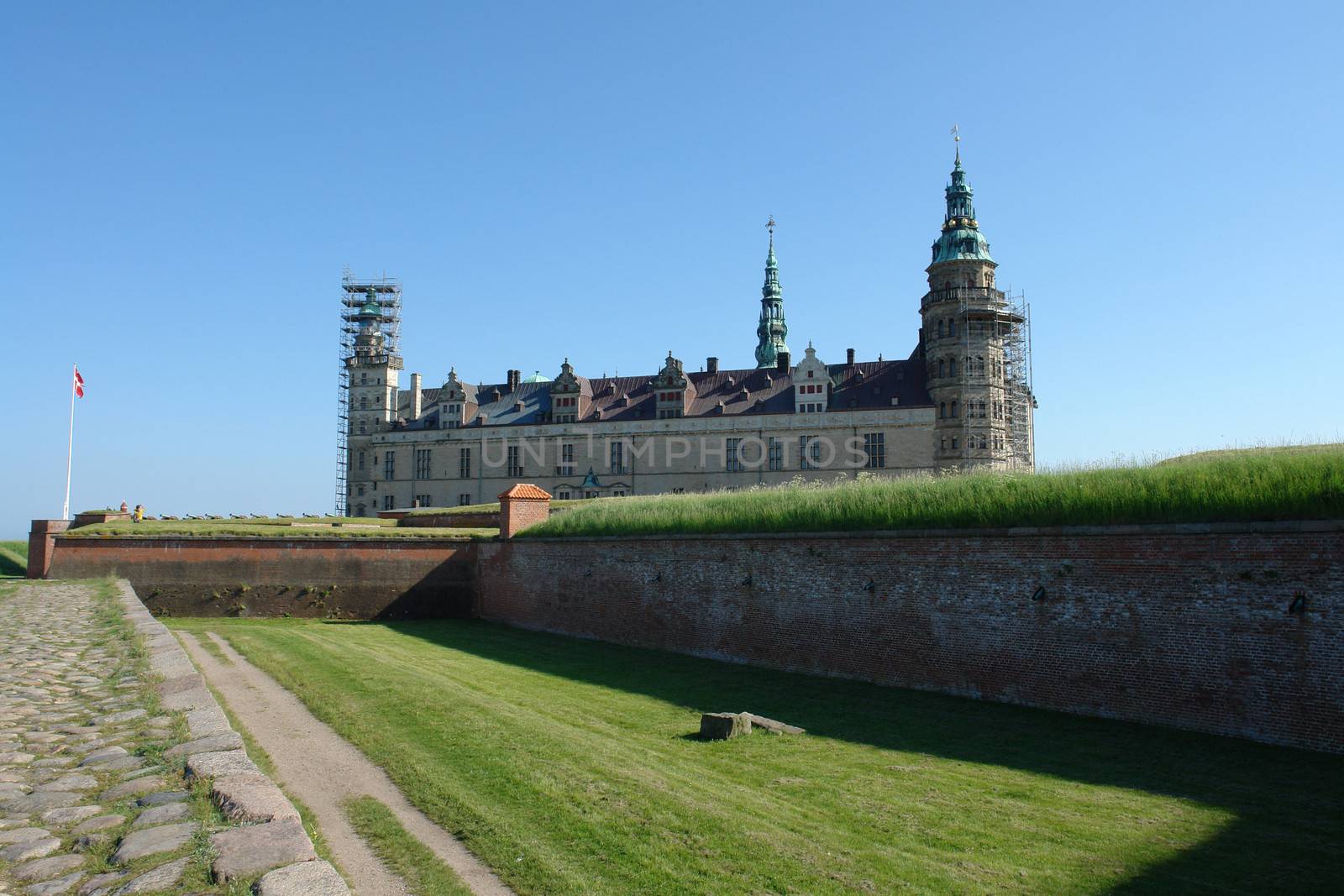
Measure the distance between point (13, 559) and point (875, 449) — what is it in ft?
130

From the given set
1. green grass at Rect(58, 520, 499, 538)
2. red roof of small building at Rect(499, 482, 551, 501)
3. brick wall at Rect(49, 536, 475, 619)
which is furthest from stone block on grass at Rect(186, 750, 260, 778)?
brick wall at Rect(49, 536, 475, 619)

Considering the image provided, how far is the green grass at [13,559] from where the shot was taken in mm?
34031

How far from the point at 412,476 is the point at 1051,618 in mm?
51814

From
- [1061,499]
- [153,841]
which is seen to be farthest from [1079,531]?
[153,841]

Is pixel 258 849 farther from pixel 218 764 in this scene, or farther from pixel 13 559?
pixel 13 559

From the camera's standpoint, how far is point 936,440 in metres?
49.5

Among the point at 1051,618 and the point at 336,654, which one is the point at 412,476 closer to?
the point at 336,654

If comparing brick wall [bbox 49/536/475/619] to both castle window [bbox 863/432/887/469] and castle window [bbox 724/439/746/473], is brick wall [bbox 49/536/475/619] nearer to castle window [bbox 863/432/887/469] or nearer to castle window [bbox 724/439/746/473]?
castle window [bbox 724/439/746/473]

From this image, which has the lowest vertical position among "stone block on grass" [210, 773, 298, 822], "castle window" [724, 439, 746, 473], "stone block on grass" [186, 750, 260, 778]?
"stone block on grass" [210, 773, 298, 822]

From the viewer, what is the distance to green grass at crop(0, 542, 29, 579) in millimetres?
34031

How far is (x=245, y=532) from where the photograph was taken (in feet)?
99.7

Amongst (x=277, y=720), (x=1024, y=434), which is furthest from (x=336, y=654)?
(x=1024, y=434)

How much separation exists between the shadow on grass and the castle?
97.1 ft

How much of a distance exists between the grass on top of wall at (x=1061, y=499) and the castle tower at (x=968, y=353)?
94.0ft
